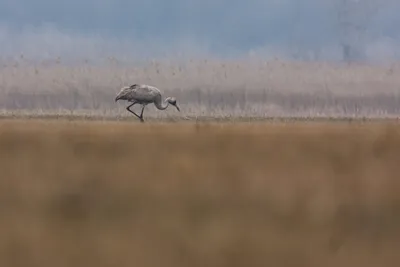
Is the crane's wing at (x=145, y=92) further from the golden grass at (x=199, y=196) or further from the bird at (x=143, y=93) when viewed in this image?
the golden grass at (x=199, y=196)

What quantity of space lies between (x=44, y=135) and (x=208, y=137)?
179 mm

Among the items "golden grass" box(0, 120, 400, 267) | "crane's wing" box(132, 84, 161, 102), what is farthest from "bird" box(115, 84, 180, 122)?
"golden grass" box(0, 120, 400, 267)

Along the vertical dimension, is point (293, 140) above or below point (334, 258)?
above

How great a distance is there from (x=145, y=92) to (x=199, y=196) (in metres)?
5.92

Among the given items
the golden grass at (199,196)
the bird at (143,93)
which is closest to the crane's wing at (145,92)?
the bird at (143,93)

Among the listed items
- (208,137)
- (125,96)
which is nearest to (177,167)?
(208,137)

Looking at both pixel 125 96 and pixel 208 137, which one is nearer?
pixel 208 137

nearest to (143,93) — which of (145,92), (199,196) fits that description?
(145,92)

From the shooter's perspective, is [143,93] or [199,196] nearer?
[199,196]

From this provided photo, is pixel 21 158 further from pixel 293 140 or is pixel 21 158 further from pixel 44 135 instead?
pixel 293 140

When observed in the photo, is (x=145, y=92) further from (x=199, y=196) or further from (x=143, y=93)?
(x=199, y=196)

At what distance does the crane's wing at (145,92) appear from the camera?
6.47 meters

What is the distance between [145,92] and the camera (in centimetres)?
662

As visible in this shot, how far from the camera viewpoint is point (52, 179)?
747 mm
